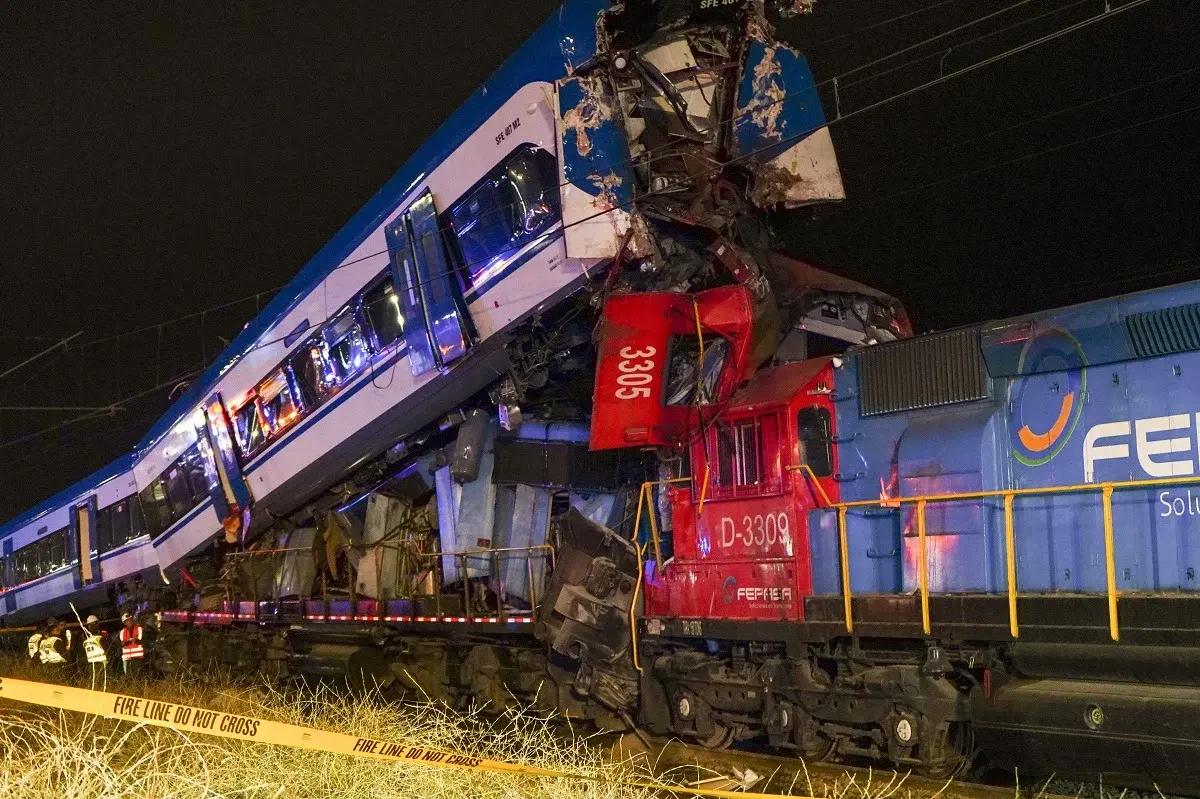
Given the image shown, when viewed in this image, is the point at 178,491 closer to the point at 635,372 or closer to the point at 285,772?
the point at 635,372

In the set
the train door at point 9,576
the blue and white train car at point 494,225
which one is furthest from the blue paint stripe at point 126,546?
the train door at point 9,576

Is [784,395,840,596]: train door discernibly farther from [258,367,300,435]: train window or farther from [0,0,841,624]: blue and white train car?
[258,367,300,435]: train window

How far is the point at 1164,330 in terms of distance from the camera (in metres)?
7.46

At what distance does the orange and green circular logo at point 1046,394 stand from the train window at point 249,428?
34.1 feet

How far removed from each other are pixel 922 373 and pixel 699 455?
2.31 metres

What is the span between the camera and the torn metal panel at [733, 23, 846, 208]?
1033 centimetres

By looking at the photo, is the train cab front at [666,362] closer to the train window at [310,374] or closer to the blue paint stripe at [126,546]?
the train window at [310,374]

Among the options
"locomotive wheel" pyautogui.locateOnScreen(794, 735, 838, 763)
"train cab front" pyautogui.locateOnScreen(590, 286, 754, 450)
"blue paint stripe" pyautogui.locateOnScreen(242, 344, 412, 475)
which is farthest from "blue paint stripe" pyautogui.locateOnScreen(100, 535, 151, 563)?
"locomotive wheel" pyautogui.locateOnScreen(794, 735, 838, 763)

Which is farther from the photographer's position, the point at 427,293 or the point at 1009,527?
the point at 427,293

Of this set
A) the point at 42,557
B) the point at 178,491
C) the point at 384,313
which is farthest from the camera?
the point at 42,557

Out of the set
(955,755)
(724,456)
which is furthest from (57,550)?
(955,755)

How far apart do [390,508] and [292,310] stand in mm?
2926

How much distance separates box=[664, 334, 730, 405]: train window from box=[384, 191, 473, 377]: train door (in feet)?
7.11

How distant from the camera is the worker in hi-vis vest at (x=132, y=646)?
59.6ft
